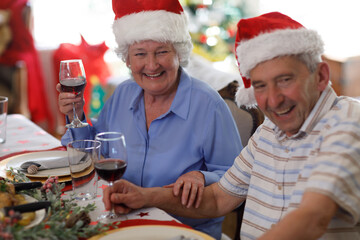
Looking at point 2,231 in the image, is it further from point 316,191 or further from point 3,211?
point 316,191

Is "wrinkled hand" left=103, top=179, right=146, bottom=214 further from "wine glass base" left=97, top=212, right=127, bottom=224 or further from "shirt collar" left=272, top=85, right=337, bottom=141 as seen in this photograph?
"shirt collar" left=272, top=85, right=337, bottom=141

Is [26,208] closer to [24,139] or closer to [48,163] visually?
[48,163]

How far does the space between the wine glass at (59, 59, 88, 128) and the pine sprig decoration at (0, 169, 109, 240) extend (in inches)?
15.8

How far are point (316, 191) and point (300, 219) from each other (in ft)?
0.25

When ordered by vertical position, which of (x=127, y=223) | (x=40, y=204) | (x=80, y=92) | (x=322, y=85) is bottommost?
(x=127, y=223)

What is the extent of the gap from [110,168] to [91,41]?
4.57m

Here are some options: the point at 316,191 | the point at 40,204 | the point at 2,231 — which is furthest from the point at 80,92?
the point at 316,191

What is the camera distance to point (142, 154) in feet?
5.58

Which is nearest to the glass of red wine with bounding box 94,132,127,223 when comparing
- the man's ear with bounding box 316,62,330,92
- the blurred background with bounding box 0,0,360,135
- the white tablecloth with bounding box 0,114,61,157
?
the man's ear with bounding box 316,62,330,92

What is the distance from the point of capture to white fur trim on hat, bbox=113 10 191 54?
170 centimetres

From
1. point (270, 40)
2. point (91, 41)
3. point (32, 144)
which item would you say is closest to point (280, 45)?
point (270, 40)

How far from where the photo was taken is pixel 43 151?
5.58 ft

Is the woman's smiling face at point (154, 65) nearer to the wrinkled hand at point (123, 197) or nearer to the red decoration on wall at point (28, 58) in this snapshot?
the wrinkled hand at point (123, 197)

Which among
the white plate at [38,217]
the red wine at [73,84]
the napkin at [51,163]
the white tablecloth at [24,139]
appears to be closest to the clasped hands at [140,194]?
the napkin at [51,163]
